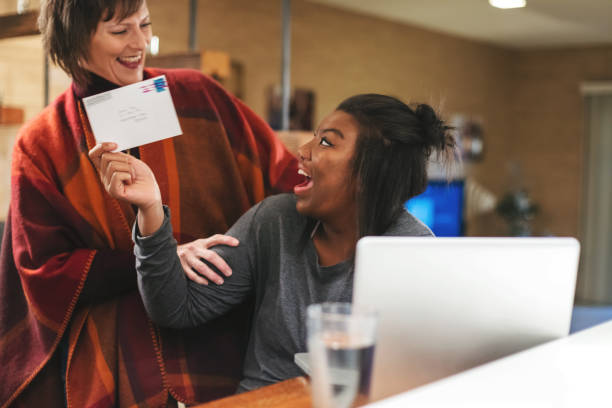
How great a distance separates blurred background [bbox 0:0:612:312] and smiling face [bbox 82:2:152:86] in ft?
7.39

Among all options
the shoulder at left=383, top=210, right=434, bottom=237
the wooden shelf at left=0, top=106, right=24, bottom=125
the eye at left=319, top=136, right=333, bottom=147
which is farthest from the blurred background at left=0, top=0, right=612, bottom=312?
the shoulder at left=383, top=210, right=434, bottom=237

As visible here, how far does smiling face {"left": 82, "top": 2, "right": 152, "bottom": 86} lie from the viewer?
4.55ft

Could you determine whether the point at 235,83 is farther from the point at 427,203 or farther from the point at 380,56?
the point at 427,203

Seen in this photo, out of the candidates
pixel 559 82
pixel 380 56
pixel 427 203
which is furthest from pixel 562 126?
pixel 380 56

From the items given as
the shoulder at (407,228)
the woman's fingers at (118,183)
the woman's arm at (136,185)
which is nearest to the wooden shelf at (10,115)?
the woman's arm at (136,185)

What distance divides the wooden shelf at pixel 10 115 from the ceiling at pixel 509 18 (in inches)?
106

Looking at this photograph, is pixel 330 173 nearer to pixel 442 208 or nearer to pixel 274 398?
pixel 274 398

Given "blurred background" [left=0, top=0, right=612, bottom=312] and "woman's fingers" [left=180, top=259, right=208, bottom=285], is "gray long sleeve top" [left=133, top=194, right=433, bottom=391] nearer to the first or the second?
"woman's fingers" [left=180, top=259, right=208, bottom=285]

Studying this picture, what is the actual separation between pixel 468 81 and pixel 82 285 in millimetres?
6187

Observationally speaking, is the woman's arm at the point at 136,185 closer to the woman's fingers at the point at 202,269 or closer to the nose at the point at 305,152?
the woman's fingers at the point at 202,269

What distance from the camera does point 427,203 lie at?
6379mm

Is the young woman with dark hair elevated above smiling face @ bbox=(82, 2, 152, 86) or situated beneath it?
situated beneath

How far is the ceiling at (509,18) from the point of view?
17.1 feet

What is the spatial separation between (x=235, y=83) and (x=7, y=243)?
11.5 ft
